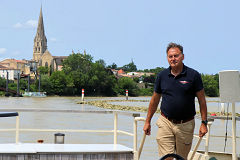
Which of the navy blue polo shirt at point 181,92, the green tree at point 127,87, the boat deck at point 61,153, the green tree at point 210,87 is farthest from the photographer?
the green tree at point 210,87

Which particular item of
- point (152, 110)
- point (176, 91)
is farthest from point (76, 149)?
point (176, 91)

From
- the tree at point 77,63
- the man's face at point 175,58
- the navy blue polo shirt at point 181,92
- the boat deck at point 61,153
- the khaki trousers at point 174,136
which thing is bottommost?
the boat deck at point 61,153

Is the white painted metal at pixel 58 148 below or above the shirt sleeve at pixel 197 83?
below

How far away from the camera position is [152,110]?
499 cm

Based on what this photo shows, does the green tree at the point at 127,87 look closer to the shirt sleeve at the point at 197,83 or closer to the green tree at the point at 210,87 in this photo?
the green tree at the point at 210,87

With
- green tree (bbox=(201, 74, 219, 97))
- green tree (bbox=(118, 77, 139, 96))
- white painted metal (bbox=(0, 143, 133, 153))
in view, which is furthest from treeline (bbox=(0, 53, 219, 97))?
white painted metal (bbox=(0, 143, 133, 153))

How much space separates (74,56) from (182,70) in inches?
5401

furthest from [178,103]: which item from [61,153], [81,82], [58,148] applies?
[81,82]

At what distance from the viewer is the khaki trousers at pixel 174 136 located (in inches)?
189

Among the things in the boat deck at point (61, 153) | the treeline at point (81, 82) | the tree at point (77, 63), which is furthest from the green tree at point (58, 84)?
the boat deck at point (61, 153)

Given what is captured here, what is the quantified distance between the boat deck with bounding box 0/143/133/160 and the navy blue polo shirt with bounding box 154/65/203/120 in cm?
146

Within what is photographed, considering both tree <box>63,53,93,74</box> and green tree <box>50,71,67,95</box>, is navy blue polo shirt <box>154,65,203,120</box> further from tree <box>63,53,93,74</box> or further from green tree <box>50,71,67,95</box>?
tree <box>63,53,93,74</box>

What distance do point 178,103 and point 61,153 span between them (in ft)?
6.26

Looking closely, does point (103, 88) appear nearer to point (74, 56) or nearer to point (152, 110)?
point (74, 56)
